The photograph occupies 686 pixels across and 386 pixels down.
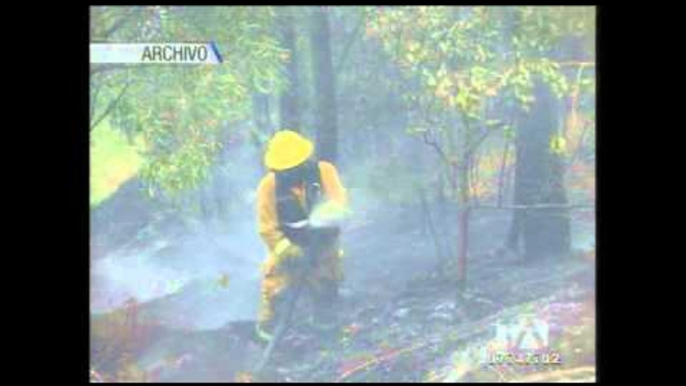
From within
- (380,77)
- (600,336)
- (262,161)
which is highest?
(380,77)

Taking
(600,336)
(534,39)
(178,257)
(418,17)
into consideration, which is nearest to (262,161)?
(178,257)

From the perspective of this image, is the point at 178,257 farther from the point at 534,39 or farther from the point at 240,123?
the point at 534,39

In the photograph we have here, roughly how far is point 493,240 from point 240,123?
Answer: 152 centimetres

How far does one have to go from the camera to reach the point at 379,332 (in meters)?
6.14

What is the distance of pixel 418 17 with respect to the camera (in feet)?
19.8

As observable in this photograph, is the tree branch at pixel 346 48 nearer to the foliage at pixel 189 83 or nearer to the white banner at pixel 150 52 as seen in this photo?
the foliage at pixel 189 83

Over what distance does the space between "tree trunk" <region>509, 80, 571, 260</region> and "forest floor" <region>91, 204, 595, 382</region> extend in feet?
0.33

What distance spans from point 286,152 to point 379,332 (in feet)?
3.63

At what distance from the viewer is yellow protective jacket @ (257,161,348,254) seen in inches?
240

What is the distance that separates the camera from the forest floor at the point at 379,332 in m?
6.12

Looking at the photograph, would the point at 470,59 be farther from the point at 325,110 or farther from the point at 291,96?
the point at 291,96

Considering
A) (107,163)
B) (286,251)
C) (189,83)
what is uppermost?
(189,83)

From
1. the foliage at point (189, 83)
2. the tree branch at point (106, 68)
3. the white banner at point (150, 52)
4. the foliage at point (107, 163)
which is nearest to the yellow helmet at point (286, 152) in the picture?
the foliage at point (189, 83)

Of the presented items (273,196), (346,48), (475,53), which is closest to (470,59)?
(475,53)
